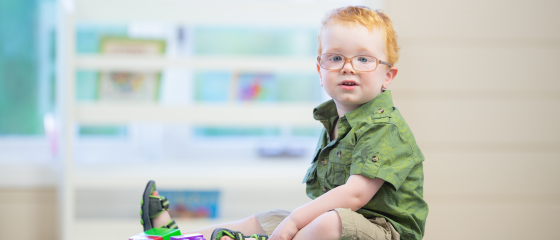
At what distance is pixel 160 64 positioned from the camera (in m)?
1.57

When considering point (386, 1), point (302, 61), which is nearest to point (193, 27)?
point (302, 61)

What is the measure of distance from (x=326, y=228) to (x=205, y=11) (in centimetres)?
98

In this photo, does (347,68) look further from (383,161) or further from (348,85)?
(383,161)

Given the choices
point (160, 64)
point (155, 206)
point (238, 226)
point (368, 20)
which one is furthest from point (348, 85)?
point (160, 64)

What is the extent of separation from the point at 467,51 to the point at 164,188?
3.59ft

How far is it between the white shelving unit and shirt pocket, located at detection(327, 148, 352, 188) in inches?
20.6

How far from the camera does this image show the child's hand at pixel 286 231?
914 mm

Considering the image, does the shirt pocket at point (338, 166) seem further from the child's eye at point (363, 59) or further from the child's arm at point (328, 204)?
the child's eye at point (363, 59)

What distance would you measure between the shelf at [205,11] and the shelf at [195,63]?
129 mm

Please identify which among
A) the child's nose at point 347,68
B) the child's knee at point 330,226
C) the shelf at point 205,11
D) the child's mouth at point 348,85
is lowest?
the child's knee at point 330,226

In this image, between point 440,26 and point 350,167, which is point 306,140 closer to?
point 440,26

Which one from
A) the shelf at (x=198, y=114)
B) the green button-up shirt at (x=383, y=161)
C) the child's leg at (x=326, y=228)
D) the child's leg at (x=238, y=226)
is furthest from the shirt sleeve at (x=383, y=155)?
the shelf at (x=198, y=114)

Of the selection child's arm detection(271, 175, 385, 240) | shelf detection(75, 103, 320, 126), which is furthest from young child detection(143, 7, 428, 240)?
shelf detection(75, 103, 320, 126)

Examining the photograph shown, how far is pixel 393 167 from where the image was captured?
3.10 feet
